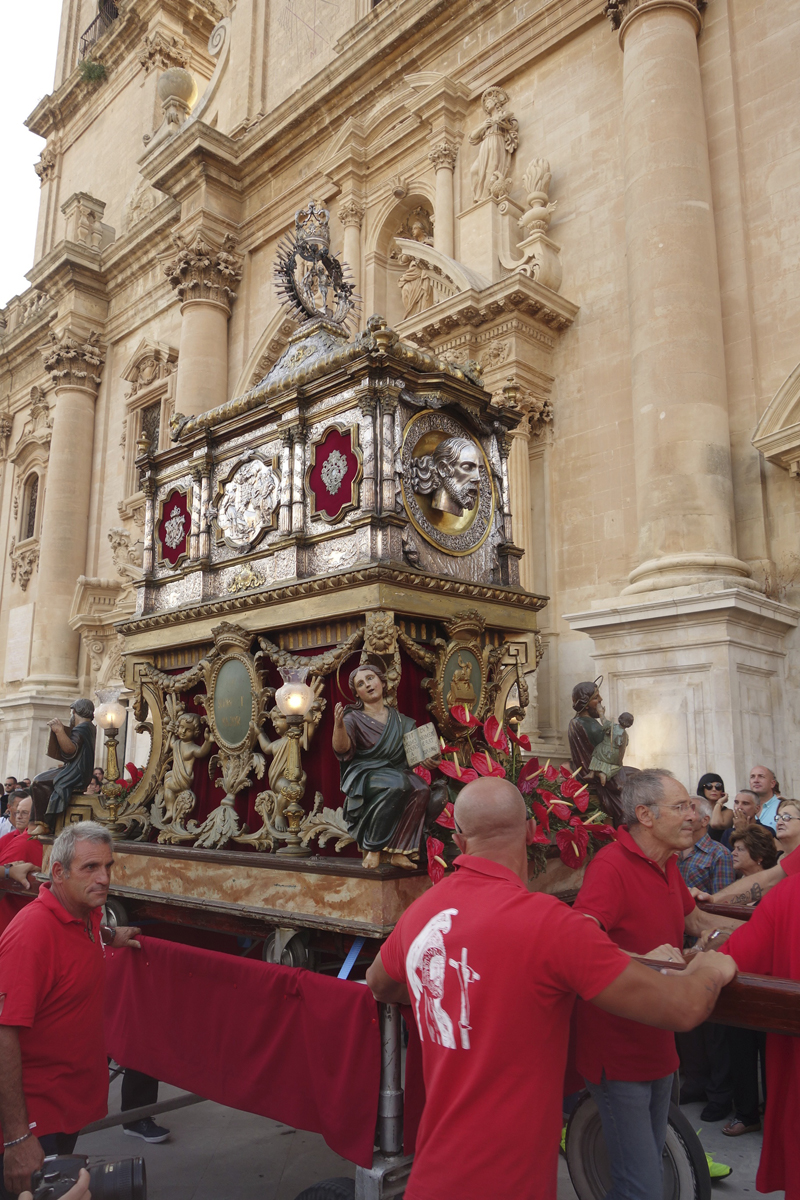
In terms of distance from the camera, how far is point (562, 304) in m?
11.4

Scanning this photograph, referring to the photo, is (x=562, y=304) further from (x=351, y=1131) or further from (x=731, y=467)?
(x=351, y=1131)

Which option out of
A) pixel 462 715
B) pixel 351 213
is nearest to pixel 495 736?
pixel 462 715

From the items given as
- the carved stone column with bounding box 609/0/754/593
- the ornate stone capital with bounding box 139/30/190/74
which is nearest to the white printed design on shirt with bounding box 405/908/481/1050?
the carved stone column with bounding box 609/0/754/593

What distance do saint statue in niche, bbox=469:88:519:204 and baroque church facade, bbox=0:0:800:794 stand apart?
4 cm

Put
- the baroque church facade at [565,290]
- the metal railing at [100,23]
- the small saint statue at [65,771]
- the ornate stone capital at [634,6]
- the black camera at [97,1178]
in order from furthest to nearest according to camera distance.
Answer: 1. the metal railing at [100,23]
2. the ornate stone capital at [634,6]
3. the baroque church facade at [565,290]
4. the small saint statue at [65,771]
5. the black camera at [97,1178]

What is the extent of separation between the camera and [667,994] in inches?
84.2

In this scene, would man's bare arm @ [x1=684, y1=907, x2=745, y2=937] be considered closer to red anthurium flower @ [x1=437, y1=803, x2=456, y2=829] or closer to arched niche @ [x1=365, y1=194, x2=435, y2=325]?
red anthurium flower @ [x1=437, y1=803, x2=456, y2=829]

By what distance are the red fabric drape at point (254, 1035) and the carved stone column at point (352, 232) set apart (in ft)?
42.6

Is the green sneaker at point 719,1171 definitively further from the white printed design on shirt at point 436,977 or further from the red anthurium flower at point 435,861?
the white printed design on shirt at point 436,977

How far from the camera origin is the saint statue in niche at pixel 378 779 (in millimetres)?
3920

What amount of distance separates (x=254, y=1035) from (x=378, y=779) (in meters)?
1.26

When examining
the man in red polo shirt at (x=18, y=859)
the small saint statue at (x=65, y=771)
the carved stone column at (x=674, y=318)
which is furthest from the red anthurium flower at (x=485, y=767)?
the carved stone column at (x=674, y=318)

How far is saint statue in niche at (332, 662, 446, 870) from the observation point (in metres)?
3.92

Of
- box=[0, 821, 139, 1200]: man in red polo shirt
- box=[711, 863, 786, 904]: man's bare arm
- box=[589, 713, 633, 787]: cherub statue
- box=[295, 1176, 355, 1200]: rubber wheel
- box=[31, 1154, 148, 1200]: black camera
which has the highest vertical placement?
box=[589, 713, 633, 787]: cherub statue
